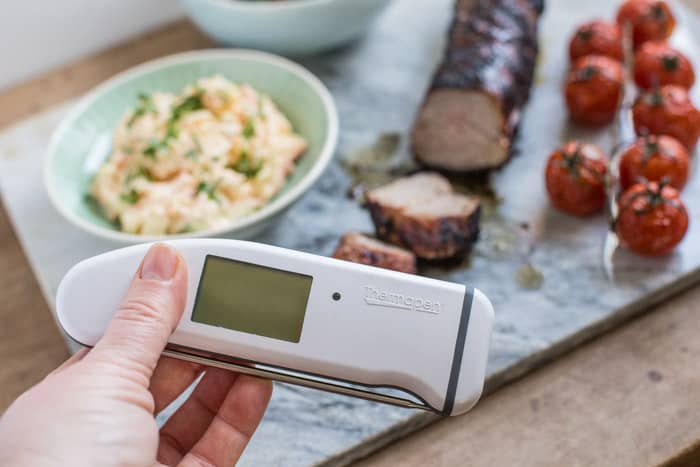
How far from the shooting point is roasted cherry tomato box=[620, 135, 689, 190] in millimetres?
1620

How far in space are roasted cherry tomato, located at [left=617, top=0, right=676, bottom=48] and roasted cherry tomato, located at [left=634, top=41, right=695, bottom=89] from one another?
0.10m

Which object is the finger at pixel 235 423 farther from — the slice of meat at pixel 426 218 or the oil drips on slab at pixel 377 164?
the oil drips on slab at pixel 377 164

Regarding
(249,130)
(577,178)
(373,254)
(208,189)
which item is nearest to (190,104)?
(249,130)

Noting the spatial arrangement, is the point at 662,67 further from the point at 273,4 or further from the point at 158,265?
the point at 158,265

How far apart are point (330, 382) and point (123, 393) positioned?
1.04 ft

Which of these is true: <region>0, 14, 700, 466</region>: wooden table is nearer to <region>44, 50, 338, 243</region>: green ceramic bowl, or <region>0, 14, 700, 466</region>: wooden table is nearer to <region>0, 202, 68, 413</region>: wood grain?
<region>0, 202, 68, 413</region>: wood grain

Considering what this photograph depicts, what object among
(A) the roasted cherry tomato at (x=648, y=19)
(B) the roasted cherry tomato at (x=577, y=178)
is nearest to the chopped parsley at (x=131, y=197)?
(B) the roasted cherry tomato at (x=577, y=178)

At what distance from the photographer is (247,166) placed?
5.72 feet

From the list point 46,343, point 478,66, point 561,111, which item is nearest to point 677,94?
point 561,111

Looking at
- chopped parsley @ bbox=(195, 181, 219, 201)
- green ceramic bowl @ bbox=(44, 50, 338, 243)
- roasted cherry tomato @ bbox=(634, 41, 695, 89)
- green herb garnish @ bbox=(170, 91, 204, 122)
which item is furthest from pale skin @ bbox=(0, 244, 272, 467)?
roasted cherry tomato @ bbox=(634, 41, 695, 89)

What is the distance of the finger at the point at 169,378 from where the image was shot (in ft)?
3.93

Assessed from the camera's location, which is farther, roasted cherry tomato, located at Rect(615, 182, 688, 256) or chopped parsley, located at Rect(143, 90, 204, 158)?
chopped parsley, located at Rect(143, 90, 204, 158)

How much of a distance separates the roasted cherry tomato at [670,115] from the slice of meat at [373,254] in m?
0.69

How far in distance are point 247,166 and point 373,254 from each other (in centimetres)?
42
